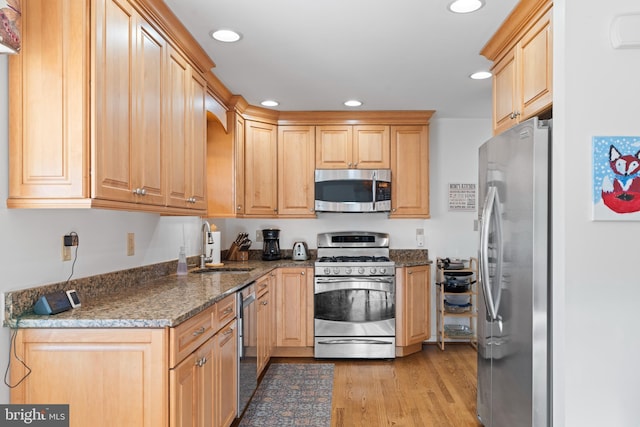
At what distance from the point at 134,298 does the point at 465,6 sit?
2.17 meters

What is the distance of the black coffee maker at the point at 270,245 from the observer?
4.78 meters

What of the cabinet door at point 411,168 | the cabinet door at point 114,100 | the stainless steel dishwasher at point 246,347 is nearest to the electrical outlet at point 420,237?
the cabinet door at point 411,168

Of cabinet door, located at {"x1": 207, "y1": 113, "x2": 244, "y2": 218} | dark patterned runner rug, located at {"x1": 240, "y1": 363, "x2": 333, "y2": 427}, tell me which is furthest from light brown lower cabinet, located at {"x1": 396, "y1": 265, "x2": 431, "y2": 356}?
cabinet door, located at {"x1": 207, "y1": 113, "x2": 244, "y2": 218}

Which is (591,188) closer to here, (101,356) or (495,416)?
(495,416)

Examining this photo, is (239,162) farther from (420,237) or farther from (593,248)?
(593,248)

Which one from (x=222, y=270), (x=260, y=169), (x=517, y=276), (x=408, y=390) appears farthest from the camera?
(x=260, y=169)

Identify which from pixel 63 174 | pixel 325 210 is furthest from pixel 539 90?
pixel 325 210

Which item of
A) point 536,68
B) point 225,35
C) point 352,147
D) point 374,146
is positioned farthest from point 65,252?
point 374,146

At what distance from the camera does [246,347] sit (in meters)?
3.03

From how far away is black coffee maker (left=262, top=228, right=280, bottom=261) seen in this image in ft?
15.7

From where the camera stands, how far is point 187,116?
9.11 ft

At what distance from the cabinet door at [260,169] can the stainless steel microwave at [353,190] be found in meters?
0.46

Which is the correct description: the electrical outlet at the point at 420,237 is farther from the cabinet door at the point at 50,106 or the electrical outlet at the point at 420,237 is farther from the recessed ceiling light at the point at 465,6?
the cabinet door at the point at 50,106

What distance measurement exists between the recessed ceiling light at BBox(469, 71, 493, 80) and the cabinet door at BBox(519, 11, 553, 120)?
3.04 ft
